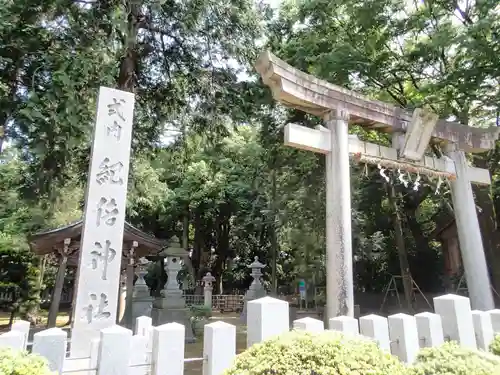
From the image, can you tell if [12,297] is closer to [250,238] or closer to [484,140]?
[250,238]

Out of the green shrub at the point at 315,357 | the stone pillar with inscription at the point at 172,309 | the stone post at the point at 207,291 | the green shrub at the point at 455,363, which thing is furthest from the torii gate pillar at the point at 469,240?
the stone post at the point at 207,291

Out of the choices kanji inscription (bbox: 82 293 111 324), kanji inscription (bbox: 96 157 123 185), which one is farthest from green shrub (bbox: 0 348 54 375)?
kanji inscription (bbox: 96 157 123 185)

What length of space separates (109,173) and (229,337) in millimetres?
3760

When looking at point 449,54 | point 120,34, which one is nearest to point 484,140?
point 449,54

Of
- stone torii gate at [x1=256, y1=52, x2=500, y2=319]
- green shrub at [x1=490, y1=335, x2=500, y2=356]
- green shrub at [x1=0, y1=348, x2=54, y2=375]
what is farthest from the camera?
stone torii gate at [x1=256, y1=52, x2=500, y2=319]

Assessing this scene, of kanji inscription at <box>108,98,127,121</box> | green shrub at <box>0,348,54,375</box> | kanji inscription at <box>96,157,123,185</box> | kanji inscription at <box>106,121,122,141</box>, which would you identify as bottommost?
green shrub at <box>0,348,54,375</box>

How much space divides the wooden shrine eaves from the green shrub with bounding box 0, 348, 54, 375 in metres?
4.80

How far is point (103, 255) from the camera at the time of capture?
17.6 feet

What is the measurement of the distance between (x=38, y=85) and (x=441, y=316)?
8.62m

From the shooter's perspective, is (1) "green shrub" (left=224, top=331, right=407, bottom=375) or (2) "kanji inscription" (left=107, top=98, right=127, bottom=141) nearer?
(1) "green shrub" (left=224, top=331, right=407, bottom=375)

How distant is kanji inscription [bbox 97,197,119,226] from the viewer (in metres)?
5.46

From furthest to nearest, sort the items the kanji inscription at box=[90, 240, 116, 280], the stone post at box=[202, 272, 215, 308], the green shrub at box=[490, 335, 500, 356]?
the stone post at box=[202, 272, 215, 308] → the kanji inscription at box=[90, 240, 116, 280] → the green shrub at box=[490, 335, 500, 356]

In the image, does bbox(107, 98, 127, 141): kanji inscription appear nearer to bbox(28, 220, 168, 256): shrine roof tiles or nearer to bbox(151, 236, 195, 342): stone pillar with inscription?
bbox(28, 220, 168, 256): shrine roof tiles

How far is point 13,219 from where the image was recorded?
626 inches
